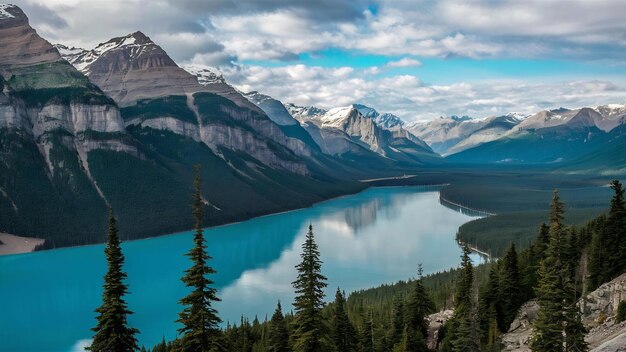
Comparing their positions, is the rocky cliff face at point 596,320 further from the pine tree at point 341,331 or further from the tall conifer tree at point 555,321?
the pine tree at point 341,331

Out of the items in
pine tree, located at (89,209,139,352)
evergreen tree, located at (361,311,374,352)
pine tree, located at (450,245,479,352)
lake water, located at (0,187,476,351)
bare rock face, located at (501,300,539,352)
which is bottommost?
lake water, located at (0,187,476,351)

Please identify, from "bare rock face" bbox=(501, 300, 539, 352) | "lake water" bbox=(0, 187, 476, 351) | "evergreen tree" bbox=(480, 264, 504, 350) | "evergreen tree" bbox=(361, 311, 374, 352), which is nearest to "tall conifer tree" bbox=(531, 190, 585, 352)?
"bare rock face" bbox=(501, 300, 539, 352)

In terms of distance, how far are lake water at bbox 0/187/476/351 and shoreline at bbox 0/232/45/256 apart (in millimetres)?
7527

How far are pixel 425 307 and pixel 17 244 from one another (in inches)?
6231

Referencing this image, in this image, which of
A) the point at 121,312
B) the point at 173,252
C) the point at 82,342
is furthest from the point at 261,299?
the point at 121,312

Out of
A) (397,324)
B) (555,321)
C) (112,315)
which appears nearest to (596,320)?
A: (555,321)

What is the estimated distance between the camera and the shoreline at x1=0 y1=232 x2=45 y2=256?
17488cm

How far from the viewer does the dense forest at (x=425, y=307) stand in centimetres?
3133

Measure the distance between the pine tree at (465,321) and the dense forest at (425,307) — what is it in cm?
9

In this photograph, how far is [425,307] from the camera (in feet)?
191

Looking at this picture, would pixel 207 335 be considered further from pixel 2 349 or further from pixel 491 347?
pixel 2 349

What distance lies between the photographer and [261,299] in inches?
4542

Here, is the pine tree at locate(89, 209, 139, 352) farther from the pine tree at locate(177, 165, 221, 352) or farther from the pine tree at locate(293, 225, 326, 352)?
the pine tree at locate(293, 225, 326, 352)

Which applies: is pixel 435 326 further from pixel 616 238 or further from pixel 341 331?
pixel 616 238
